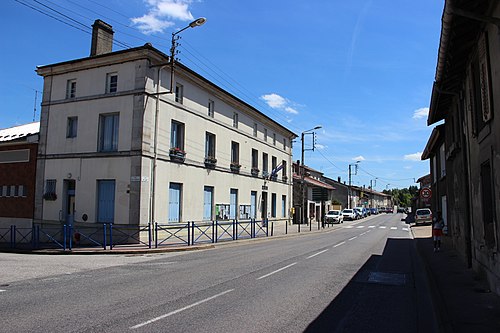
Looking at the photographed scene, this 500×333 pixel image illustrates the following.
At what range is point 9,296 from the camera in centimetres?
784

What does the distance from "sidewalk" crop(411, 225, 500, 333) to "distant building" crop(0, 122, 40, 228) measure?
21.0 meters

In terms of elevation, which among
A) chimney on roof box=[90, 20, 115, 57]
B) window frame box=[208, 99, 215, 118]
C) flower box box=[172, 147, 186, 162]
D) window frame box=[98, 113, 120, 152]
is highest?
chimney on roof box=[90, 20, 115, 57]

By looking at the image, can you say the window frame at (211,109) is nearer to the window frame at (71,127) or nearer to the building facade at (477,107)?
the window frame at (71,127)

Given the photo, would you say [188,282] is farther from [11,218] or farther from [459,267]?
[11,218]

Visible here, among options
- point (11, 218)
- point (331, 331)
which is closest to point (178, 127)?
point (11, 218)

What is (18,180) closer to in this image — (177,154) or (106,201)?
(106,201)

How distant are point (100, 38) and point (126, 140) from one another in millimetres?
7024

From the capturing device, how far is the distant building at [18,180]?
2236 centimetres

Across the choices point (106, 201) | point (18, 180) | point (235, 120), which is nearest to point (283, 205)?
point (235, 120)

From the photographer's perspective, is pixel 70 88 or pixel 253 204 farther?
pixel 253 204

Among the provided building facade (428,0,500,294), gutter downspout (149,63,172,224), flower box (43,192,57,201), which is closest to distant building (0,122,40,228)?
flower box (43,192,57,201)

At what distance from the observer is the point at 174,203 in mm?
21531

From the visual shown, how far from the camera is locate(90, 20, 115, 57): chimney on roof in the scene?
22062 mm

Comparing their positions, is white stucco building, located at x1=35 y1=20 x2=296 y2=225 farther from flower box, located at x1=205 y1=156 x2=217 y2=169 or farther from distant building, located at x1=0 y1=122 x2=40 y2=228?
distant building, located at x1=0 y1=122 x2=40 y2=228
